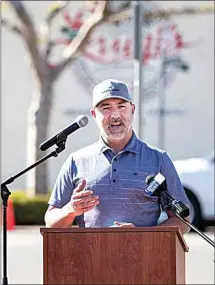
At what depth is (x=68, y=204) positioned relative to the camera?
193 inches

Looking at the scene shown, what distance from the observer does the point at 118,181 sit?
16.6 ft

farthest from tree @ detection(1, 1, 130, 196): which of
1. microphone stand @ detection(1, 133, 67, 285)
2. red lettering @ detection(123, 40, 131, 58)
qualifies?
microphone stand @ detection(1, 133, 67, 285)

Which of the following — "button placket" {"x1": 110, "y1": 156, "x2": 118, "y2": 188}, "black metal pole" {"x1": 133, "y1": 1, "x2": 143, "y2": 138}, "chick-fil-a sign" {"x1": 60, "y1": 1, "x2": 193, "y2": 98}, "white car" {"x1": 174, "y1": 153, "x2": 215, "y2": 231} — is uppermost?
"chick-fil-a sign" {"x1": 60, "y1": 1, "x2": 193, "y2": 98}

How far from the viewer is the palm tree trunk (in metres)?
20.4

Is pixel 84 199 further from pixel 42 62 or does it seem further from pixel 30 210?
pixel 42 62

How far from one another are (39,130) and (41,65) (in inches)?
55.1

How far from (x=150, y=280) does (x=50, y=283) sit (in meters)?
0.46

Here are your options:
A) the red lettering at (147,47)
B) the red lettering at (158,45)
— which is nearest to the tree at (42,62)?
the red lettering at (147,47)

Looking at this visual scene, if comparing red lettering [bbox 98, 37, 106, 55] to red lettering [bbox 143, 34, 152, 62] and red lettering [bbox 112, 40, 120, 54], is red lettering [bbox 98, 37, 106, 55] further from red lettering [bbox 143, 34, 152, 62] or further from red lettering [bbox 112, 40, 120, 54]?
red lettering [bbox 143, 34, 152, 62]

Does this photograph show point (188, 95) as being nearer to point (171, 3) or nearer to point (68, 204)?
point (171, 3)

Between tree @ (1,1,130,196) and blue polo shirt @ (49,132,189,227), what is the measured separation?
48.7ft

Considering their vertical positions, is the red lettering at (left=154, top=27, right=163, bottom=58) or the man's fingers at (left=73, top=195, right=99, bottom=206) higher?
the red lettering at (left=154, top=27, right=163, bottom=58)

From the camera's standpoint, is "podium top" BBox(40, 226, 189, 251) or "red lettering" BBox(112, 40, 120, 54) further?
"red lettering" BBox(112, 40, 120, 54)

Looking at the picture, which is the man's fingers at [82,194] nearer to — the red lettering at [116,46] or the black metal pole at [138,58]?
the black metal pole at [138,58]
